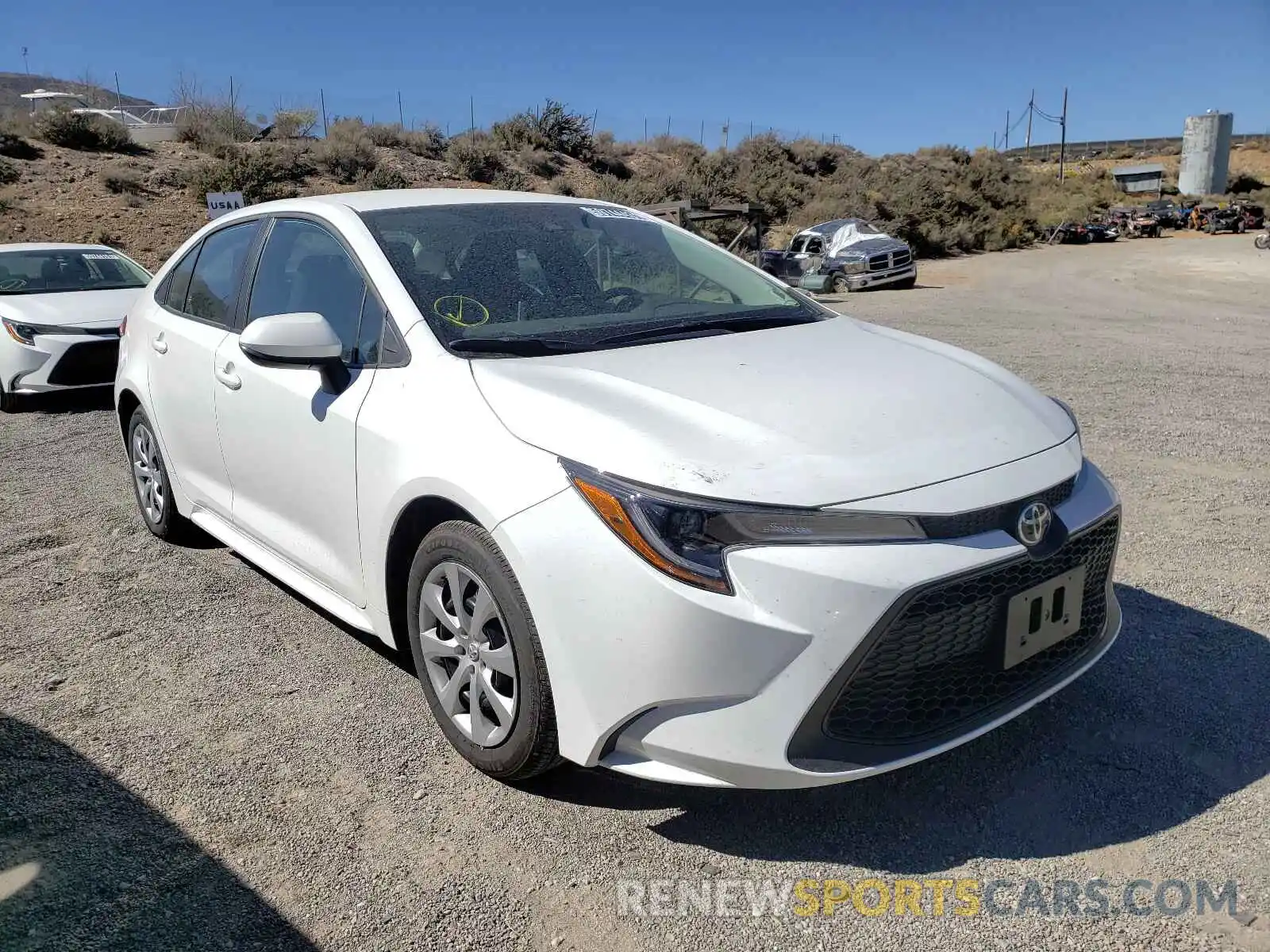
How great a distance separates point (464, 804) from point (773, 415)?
138 cm

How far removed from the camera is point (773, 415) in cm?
259

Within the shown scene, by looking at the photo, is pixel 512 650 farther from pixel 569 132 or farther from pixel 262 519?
pixel 569 132

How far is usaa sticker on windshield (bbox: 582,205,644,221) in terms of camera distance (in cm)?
402

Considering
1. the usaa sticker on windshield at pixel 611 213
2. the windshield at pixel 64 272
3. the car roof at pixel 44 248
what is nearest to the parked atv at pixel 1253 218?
the windshield at pixel 64 272

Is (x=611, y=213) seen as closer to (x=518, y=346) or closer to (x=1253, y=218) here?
(x=518, y=346)

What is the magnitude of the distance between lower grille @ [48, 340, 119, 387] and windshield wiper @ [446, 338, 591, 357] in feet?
22.3

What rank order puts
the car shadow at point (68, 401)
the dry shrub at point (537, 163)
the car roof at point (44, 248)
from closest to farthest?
the car shadow at point (68, 401) → the car roof at point (44, 248) → the dry shrub at point (537, 163)

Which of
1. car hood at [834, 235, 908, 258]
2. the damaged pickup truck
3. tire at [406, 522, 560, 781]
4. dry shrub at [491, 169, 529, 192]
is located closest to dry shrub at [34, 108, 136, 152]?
dry shrub at [491, 169, 529, 192]

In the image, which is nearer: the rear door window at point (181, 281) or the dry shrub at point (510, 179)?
the rear door window at point (181, 281)

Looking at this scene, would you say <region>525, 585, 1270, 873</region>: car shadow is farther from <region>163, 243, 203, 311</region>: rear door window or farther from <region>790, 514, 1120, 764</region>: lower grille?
<region>163, 243, 203, 311</region>: rear door window

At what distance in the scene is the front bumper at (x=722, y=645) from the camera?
2221 mm

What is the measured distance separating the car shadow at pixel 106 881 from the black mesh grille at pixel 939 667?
4.58ft

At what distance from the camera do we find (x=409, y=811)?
2.74 meters

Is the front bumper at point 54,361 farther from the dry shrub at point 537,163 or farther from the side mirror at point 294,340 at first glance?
the dry shrub at point 537,163
